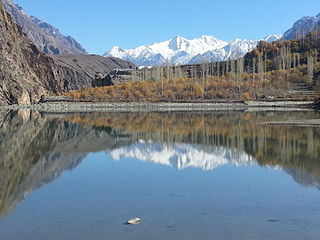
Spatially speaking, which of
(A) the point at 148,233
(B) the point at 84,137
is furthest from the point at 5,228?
(B) the point at 84,137

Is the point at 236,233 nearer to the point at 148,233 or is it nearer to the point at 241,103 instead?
the point at 148,233

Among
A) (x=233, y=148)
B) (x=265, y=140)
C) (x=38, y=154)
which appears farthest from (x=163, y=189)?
(x=265, y=140)

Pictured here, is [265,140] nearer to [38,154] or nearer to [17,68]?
[38,154]

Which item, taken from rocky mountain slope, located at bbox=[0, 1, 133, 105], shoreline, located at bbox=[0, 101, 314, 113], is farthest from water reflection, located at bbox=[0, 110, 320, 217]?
rocky mountain slope, located at bbox=[0, 1, 133, 105]

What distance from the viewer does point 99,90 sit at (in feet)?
342

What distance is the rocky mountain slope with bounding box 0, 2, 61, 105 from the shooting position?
96188 mm

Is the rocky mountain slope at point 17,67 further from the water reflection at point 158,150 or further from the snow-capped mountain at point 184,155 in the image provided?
the snow-capped mountain at point 184,155

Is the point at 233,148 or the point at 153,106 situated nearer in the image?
the point at 233,148

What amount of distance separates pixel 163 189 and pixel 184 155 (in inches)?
371

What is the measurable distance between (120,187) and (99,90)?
89.6 metres

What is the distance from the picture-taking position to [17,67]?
104812 mm

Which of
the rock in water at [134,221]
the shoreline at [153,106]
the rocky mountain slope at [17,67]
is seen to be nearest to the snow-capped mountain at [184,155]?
the rock in water at [134,221]

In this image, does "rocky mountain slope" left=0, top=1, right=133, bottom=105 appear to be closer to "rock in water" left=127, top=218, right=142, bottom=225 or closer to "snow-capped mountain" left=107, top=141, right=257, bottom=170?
"snow-capped mountain" left=107, top=141, right=257, bottom=170

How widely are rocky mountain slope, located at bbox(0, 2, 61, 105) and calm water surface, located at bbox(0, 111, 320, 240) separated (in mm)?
69161
